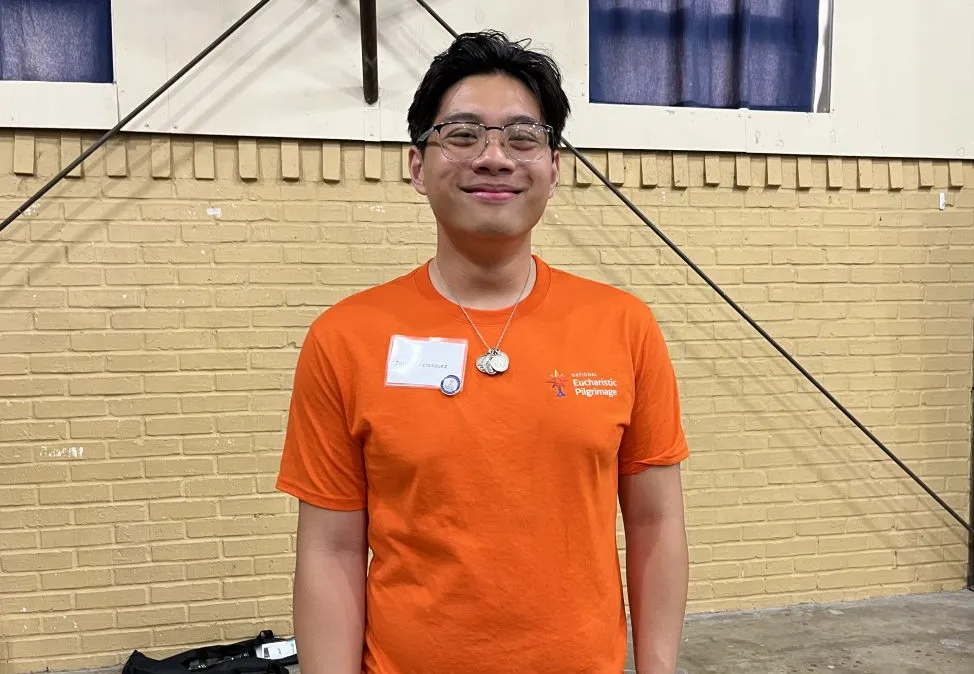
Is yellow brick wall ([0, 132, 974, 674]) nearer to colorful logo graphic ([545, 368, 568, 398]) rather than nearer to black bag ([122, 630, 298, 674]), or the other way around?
black bag ([122, 630, 298, 674])

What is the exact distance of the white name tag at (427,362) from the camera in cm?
133

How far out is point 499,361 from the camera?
4.44ft

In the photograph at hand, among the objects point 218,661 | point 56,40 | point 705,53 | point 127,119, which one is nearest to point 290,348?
point 127,119

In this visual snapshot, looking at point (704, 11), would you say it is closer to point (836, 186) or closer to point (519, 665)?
point (836, 186)

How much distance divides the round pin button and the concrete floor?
2493 millimetres

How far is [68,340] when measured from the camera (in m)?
3.26

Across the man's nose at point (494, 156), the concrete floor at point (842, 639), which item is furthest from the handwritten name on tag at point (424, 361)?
the concrete floor at point (842, 639)

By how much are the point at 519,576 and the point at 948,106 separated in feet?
12.9

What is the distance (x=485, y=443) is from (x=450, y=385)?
12cm

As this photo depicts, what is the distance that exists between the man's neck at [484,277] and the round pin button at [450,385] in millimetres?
175

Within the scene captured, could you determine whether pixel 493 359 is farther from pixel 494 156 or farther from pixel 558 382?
pixel 494 156

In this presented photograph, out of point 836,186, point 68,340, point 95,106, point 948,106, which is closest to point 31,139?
point 95,106

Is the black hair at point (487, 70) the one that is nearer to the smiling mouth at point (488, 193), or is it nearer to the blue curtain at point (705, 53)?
the smiling mouth at point (488, 193)

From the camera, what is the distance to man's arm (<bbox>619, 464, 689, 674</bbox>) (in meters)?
1.46
